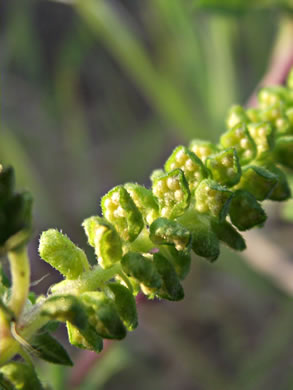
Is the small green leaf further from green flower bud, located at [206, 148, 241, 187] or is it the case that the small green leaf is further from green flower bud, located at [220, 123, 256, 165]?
green flower bud, located at [220, 123, 256, 165]

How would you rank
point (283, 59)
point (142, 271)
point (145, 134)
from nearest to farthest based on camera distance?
point (142, 271), point (283, 59), point (145, 134)

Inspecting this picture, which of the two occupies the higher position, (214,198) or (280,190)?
(214,198)

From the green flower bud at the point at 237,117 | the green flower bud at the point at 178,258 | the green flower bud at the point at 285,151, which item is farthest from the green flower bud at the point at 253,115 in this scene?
the green flower bud at the point at 178,258

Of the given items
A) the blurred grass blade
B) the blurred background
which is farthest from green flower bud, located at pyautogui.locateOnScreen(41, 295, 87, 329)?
the blurred grass blade

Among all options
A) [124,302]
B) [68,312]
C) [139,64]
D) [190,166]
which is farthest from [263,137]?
[139,64]

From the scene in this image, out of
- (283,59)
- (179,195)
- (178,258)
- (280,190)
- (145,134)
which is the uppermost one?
(179,195)

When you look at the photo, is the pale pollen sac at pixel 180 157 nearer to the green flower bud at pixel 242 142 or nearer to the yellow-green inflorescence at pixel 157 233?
the yellow-green inflorescence at pixel 157 233

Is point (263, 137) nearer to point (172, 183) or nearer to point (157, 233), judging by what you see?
point (172, 183)

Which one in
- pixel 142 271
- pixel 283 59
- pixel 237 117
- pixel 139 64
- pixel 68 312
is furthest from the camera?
pixel 139 64
